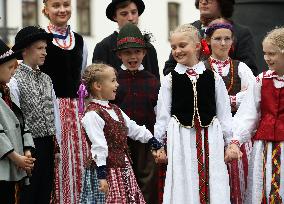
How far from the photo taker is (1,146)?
19.7 feet

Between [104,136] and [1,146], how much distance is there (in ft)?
2.61

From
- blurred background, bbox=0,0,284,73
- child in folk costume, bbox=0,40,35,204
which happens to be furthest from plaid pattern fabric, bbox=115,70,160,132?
blurred background, bbox=0,0,284,73

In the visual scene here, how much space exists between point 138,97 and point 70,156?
76 cm

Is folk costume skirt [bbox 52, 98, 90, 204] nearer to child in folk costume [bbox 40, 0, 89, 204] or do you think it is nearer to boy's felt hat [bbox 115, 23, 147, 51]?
child in folk costume [bbox 40, 0, 89, 204]

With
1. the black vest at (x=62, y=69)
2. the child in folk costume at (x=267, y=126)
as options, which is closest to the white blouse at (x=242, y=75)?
the child in folk costume at (x=267, y=126)

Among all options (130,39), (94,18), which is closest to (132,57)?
(130,39)

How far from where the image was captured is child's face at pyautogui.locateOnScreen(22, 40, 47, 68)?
268 inches

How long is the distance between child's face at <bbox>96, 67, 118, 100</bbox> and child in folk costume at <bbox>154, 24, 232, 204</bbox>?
389 millimetres

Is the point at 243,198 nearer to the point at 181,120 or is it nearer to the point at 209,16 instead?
the point at 181,120

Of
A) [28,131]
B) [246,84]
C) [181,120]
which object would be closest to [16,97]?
[28,131]

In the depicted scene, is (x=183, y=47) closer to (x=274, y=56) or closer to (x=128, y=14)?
(x=274, y=56)

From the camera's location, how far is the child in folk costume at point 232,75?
22.9 feet

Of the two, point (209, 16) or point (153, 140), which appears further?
point (209, 16)

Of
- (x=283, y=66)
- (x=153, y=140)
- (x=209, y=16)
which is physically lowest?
(x=153, y=140)
